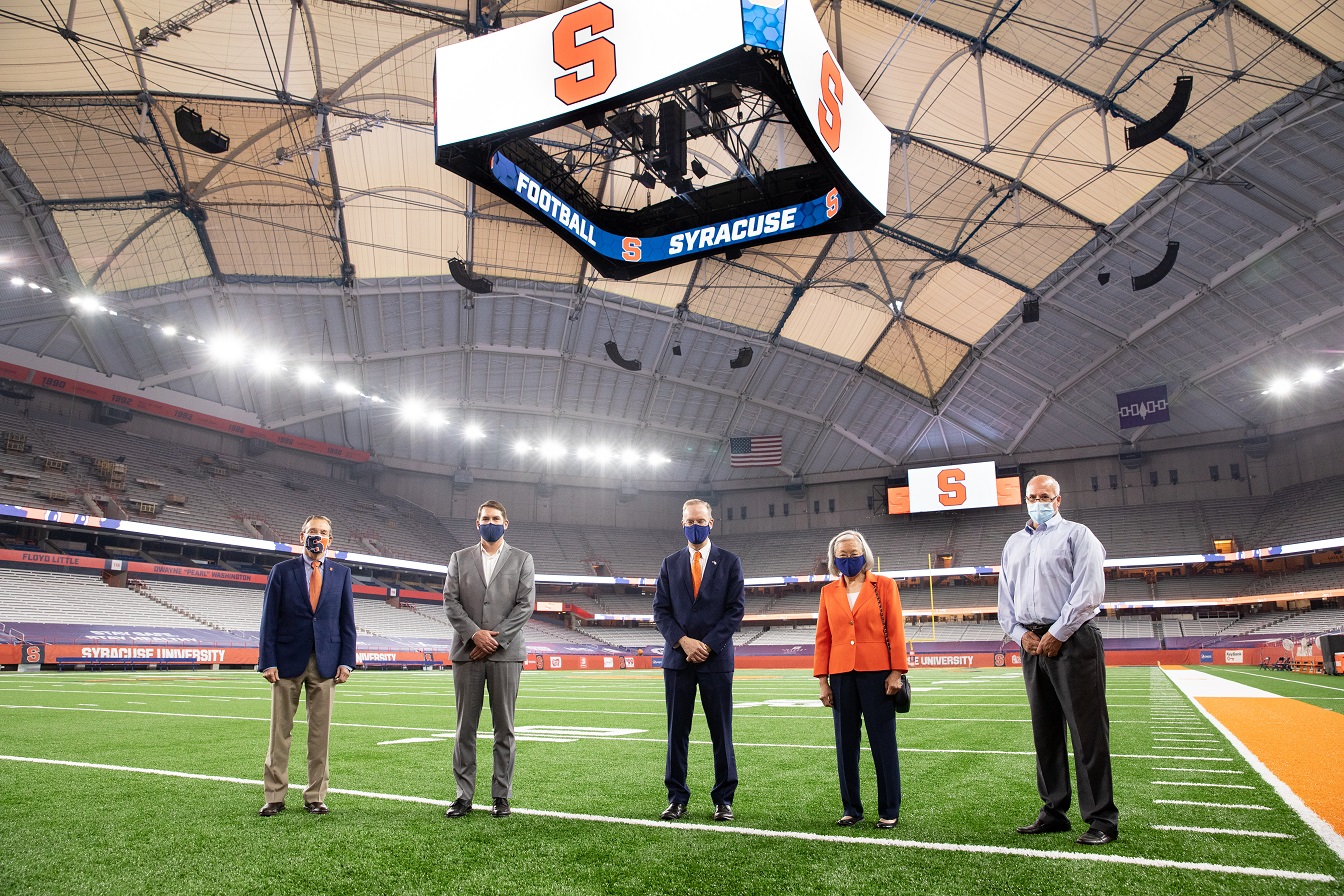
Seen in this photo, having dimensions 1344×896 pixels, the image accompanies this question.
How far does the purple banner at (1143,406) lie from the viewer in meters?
41.0

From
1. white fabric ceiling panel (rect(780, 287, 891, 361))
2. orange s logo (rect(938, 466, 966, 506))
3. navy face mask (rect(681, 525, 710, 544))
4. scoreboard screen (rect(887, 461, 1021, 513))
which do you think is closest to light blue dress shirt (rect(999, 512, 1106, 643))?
navy face mask (rect(681, 525, 710, 544))

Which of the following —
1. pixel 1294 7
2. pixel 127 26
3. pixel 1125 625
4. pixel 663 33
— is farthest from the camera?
pixel 1125 625

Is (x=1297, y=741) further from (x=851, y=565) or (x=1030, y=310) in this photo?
(x=1030, y=310)

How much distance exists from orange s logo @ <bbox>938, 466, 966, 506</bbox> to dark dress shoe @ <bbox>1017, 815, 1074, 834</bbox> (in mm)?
46620

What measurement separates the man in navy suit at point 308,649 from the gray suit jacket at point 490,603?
717mm

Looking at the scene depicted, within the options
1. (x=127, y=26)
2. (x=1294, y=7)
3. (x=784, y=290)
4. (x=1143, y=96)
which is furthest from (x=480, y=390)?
(x=1294, y=7)

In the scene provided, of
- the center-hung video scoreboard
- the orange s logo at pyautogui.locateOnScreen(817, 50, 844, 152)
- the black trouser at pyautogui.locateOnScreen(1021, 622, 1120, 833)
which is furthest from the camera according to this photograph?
the orange s logo at pyautogui.locateOnScreen(817, 50, 844, 152)

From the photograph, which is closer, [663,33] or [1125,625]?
[663,33]

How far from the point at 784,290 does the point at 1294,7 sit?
2163 centimetres

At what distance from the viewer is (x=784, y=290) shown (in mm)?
39688

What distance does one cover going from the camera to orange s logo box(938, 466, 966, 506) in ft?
161

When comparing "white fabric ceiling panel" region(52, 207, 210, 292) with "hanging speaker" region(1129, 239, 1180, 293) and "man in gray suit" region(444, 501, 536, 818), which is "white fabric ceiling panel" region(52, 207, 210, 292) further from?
"hanging speaker" region(1129, 239, 1180, 293)

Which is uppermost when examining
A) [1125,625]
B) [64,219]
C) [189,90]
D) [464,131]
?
[189,90]

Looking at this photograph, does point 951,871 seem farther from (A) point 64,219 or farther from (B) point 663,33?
(A) point 64,219
